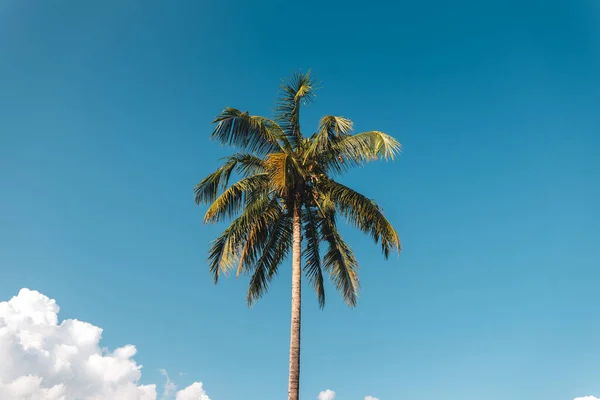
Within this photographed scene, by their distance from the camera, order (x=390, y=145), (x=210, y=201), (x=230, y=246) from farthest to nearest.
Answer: (x=210, y=201) < (x=230, y=246) < (x=390, y=145)

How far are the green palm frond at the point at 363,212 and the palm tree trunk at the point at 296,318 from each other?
1369mm

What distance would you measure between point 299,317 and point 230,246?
3.72 metres

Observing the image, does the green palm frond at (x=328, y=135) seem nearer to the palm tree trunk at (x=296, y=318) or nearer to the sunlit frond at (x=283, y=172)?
the sunlit frond at (x=283, y=172)

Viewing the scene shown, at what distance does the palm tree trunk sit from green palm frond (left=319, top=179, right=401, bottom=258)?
4.49 feet

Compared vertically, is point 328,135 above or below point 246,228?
above

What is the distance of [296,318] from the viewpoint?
16.0 m

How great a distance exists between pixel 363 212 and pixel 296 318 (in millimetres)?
4251

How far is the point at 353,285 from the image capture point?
63.5 ft

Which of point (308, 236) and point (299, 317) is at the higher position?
point (308, 236)

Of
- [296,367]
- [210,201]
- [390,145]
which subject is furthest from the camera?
[210,201]

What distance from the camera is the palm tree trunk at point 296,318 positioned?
1512 centimetres

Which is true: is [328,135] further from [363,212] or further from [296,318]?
[296,318]

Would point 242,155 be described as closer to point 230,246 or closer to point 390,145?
Result: point 230,246

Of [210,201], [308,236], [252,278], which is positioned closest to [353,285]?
[308,236]
